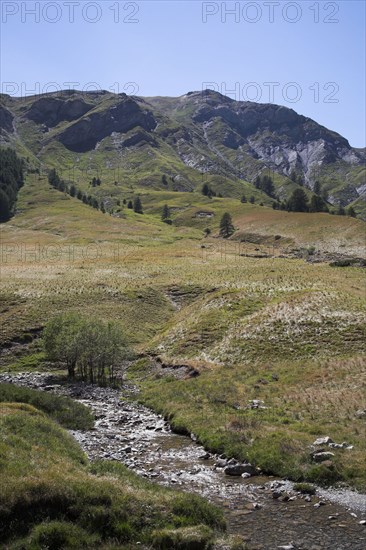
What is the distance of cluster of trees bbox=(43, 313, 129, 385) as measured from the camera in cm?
4900

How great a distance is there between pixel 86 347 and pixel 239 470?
2746 cm

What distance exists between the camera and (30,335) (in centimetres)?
6078

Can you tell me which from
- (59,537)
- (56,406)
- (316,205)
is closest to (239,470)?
(59,537)

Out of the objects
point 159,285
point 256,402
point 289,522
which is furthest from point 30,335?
point 289,522

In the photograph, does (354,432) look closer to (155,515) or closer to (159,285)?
(155,515)

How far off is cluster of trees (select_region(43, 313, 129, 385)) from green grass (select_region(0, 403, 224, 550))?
26724mm

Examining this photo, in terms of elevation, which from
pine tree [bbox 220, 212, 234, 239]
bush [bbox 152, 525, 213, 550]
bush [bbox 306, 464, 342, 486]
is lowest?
bush [bbox 306, 464, 342, 486]

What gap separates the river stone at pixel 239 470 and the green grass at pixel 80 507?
4943 mm

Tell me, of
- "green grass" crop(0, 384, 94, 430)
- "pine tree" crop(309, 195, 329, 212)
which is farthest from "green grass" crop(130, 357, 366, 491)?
"pine tree" crop(309, 195, 329, 212)

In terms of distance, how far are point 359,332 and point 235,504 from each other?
1381 inches

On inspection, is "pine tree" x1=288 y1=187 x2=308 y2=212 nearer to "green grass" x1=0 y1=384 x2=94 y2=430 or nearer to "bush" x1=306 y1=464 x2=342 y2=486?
"green grass" x1=0 y1=384 x2=94 y2=430

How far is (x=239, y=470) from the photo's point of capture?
973 inches

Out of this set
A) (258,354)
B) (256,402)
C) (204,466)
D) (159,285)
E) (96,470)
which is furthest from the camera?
(159,285)

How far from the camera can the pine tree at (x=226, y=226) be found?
531ft
